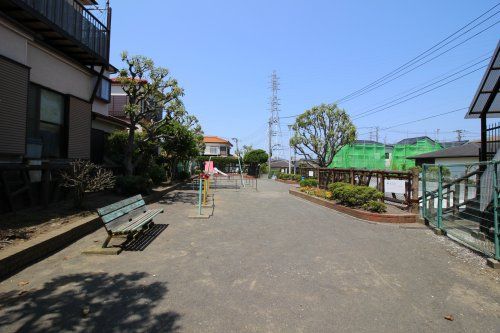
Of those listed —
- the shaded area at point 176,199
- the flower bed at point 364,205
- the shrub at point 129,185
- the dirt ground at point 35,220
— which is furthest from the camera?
the shaded area at point 176,199

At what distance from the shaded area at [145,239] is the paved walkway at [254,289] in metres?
0.14

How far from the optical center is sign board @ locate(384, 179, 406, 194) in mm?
11594

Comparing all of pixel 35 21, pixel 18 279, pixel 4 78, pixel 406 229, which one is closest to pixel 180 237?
pixel 18 279

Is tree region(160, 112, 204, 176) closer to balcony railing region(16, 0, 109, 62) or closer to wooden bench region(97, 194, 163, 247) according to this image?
balcony railing region(16, 0, 109, 62)

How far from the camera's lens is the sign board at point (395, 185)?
38.0ft

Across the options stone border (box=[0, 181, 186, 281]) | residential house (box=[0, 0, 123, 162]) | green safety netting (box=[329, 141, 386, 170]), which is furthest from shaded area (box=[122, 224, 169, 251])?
green safety netting (box=[329, 141, 386, 170])

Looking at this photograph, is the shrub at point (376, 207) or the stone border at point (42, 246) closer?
the stone border at point (42, 246)

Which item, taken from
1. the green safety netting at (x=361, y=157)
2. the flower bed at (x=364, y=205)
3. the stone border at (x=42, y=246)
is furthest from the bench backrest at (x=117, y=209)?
the green safety netting at (x=361, y=157)

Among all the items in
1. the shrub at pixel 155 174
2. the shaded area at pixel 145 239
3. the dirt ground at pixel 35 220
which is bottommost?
the shaded area at pixel 145 239

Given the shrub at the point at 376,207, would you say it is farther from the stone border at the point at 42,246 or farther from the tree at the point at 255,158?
the tree at the point at 255,158

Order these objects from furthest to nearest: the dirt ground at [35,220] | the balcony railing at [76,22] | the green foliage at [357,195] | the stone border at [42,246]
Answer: the green foliage at [357,195] < the balcony railing at [76,22] < the dirt ground at [35,220] < the stone border at [42,246]

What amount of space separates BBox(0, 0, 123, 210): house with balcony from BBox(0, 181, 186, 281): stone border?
1964 mm

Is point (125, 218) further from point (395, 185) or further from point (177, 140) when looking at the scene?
point (177, 140)

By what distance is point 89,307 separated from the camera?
3.98 metres
